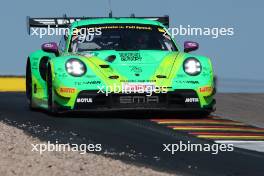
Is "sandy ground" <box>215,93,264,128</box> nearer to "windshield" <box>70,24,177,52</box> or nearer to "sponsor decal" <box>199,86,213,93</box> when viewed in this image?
"sponsor decal" <box>199,86,213,93</box>

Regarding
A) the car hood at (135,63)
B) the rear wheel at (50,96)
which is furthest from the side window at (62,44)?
the car hood at (135,63)

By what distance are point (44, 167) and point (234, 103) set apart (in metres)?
7.80

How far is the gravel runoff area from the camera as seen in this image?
7.24 metres

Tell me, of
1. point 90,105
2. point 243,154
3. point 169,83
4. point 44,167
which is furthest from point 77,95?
point 44,167

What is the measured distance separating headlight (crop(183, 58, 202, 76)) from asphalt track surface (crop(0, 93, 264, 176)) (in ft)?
1.93

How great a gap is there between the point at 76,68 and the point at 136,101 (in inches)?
30.8

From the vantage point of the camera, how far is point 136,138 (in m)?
9.87

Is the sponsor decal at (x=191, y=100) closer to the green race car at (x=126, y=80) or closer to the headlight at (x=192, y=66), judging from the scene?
the green race car at (x=126, y=80)

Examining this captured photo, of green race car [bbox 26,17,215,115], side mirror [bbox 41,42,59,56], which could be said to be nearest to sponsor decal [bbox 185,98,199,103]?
green race car [bbox 26,17,215,115]

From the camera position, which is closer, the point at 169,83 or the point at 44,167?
the point at 44,167

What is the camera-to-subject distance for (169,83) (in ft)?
38.1

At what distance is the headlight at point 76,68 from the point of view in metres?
11.6

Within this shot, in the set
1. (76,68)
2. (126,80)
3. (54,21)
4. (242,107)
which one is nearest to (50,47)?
(76,68)

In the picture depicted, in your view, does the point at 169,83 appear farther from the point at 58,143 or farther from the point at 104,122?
the point at 58,143
